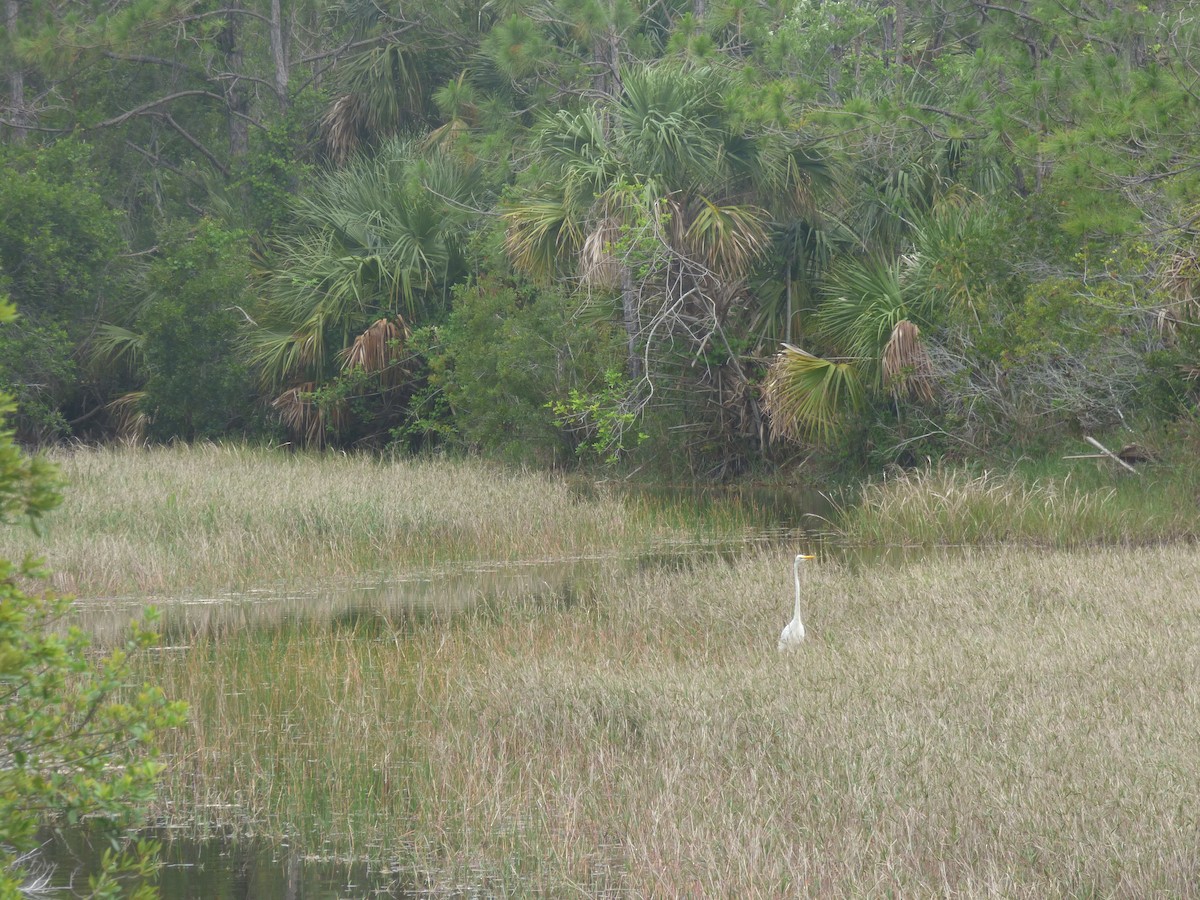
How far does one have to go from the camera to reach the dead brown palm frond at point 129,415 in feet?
77.7

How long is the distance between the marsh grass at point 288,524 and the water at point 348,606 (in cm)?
40

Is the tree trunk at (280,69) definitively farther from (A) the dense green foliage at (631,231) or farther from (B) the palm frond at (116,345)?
(B) the palm frond at (116,345)

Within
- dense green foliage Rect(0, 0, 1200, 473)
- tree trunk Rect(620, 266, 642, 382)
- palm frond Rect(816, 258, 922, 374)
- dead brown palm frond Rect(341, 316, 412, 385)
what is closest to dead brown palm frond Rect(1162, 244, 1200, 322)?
dense green foliage Rect(0, 0, 1200, 473)

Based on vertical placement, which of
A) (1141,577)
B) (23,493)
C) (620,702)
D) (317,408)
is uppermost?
(23,493)

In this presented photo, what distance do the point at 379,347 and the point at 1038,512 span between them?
36.8 ft

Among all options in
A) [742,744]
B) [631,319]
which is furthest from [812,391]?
[742,744]

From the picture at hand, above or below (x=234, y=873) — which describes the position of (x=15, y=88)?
below

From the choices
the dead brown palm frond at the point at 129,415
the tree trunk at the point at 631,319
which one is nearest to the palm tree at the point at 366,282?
the dead brown palm frond at the point at 129,415

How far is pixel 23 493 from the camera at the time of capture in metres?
2.74

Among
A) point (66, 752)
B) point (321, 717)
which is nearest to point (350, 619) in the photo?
point (321, 717)

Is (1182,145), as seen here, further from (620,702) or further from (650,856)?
(650,856)

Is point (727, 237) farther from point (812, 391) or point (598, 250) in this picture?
point (812, 391)

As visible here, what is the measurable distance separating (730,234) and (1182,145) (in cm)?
611

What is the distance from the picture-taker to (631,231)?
16.3m
